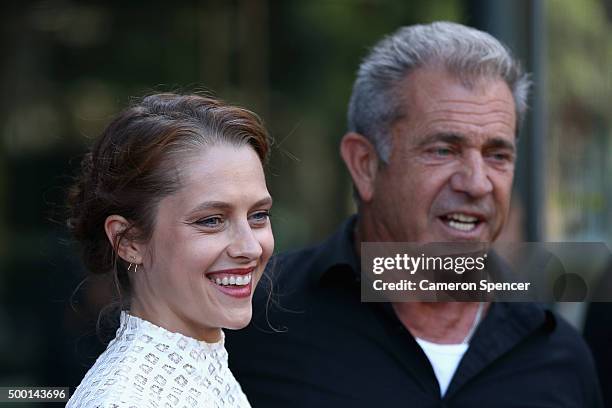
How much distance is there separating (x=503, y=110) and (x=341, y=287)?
2.00ft

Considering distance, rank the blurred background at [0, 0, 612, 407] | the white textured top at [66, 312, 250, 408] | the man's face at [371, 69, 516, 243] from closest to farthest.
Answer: the white textured top at [66, 312, 250, 408], the man's face at [371, 69, 516, 243], the blurred background at [0, 0, 612, 407]

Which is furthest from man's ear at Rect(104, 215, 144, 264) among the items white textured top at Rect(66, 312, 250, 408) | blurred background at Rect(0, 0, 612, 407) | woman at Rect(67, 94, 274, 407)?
blurred background at Rect(0, 0, 612, 407)

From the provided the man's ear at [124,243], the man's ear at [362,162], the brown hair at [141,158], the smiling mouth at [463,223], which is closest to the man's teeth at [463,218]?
the smiling mouth at [463,223]

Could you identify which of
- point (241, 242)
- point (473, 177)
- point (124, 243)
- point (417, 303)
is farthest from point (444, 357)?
point (124, 243)

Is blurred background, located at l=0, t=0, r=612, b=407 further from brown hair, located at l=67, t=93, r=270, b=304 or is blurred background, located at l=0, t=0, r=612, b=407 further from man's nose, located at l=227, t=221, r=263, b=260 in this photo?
man's nose, located at l=227, t=221, r=263, b=260

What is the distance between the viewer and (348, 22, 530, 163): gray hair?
2.54 metres

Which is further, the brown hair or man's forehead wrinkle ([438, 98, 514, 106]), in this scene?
man's forehead wrinkle ([438, 98, 514, 106])

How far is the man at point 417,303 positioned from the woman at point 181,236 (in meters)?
0.51

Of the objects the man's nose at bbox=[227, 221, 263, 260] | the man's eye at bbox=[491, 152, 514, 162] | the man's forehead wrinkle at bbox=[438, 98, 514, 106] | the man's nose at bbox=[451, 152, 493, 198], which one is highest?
the man's forehead wrinkle at bbox=[438, 98, 514, 106]

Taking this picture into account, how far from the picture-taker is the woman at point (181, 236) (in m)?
1.77

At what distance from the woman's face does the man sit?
529mm

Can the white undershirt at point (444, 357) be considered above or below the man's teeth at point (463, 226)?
below

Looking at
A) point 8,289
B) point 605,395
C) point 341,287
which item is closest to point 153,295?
point 341,287

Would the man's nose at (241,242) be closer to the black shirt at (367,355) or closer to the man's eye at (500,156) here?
the black shirt at (367,355)
